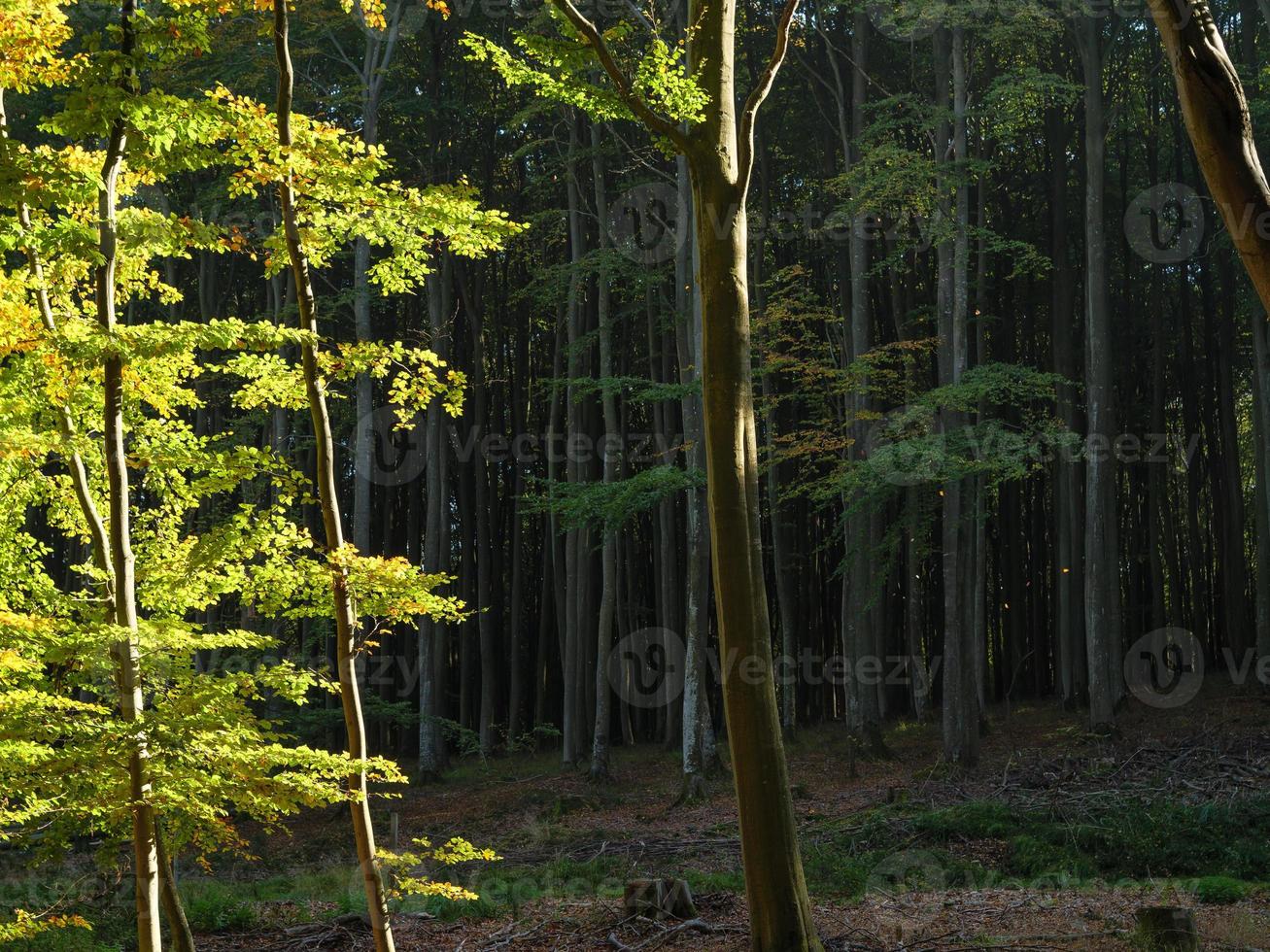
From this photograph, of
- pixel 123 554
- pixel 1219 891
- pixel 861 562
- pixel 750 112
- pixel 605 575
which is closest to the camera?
pixel 123 554

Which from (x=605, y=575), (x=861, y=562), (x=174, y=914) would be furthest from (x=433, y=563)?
(x=174, y=914)

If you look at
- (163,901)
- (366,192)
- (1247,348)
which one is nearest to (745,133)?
(366,192)

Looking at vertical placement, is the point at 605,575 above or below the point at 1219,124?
below

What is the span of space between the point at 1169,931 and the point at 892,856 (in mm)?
4598

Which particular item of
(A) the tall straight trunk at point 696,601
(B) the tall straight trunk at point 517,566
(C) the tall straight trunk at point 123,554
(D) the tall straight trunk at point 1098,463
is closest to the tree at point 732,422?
(C) the tall straight trunk at point 123,554

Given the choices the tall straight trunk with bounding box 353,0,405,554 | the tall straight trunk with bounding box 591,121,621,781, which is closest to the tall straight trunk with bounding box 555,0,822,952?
the tall straight trunk with bounding box 591,121,621,781

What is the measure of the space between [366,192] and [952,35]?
14.4 metres

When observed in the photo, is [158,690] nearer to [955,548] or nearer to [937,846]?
[937,846]

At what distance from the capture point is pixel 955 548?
16578 millimetres

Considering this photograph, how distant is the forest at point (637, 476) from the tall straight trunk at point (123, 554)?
3 centimetres

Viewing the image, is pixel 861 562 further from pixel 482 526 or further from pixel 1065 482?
pixel 482 526

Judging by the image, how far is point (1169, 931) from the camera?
6.70m

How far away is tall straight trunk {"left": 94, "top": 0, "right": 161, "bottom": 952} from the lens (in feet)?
21.7

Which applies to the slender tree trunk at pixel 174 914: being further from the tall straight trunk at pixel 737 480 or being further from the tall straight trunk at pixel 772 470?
the tall straight trunk at pixel 772 470
